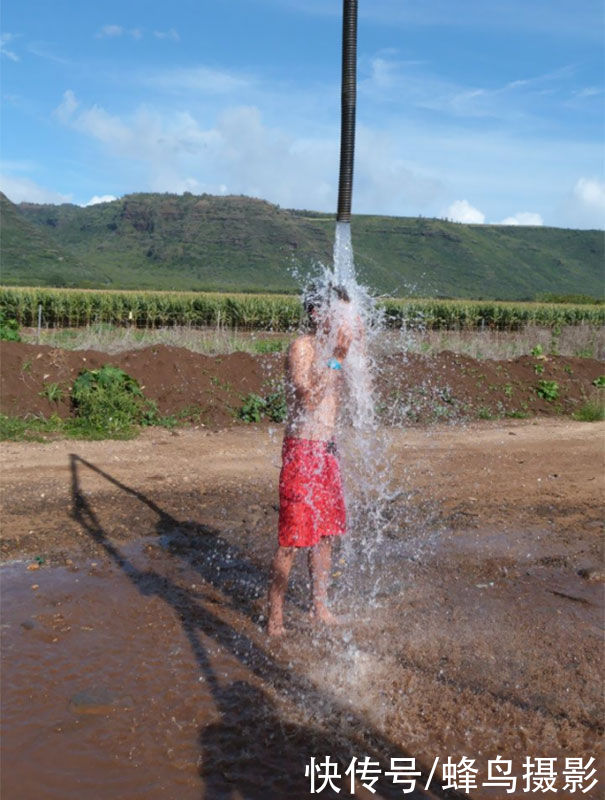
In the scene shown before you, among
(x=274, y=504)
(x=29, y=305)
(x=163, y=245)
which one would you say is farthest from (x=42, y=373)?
(x=163, y=245)

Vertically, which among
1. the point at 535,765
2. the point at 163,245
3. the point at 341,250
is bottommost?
the point at 535,765

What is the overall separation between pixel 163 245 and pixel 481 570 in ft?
376

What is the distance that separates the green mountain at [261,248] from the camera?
99750 mm

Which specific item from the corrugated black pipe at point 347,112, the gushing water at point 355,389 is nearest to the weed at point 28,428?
the gushing water at point 355,389

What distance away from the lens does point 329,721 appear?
331 centimetres

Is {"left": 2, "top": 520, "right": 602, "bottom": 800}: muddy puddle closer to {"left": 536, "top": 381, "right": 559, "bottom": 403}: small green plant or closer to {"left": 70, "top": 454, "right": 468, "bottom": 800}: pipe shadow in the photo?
{"left": 70, "top": 454, "right": 468, "bottom": 800}: pipe shadow

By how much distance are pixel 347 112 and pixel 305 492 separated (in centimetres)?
178

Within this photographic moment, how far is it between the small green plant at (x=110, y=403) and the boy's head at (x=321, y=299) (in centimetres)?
538

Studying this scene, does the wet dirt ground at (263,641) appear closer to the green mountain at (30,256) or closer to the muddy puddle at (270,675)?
the muddy puddle at (270,675)

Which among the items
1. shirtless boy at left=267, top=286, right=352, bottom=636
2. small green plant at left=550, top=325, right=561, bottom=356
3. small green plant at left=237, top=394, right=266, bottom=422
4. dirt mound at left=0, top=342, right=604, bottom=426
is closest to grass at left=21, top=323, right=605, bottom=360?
small green plant at left=550, top=325, right=561, bottom=356

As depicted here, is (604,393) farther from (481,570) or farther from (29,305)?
(29,305)

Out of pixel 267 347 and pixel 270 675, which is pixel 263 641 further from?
pixel 267 347

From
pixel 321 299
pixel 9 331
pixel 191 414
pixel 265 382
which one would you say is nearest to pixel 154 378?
pixel 191 414

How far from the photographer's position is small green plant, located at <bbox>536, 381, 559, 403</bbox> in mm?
12141
